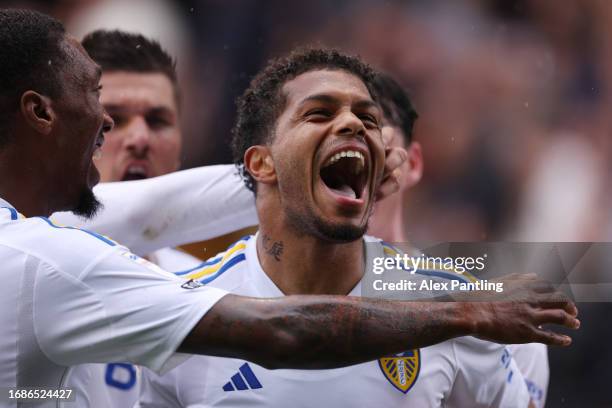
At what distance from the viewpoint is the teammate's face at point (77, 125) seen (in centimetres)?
244

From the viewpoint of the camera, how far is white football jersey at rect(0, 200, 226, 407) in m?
2.02

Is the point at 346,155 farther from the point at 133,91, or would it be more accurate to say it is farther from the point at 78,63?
the point at 133,91

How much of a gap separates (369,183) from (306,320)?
2.82ft

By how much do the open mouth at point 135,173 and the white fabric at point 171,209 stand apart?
28.2 inches

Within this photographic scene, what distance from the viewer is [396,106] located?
404cm

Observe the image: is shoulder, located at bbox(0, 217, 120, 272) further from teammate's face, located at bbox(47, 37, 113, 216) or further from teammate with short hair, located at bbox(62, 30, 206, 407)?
teammate with short hair, located at bbox(62, 30, 206, 407)

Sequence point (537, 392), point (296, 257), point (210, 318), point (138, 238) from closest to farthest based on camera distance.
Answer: point (210, 318) → point (296, 257) → point (138, 238) → point (537, 392)

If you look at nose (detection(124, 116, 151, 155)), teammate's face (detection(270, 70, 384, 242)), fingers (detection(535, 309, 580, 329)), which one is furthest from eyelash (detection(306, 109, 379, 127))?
nose (detection(124, 116, 151, 155))

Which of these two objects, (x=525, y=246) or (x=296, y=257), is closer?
(x=296, y=257)

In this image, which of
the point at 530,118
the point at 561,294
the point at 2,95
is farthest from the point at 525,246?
the point at 530,118

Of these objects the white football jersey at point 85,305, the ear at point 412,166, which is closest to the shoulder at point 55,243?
the white football jersey at point 85,305

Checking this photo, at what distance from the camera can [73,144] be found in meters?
2.46

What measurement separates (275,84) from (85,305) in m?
1.28

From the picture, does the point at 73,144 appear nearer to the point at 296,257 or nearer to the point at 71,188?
the point at 71,188
